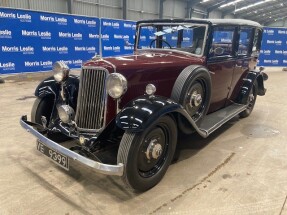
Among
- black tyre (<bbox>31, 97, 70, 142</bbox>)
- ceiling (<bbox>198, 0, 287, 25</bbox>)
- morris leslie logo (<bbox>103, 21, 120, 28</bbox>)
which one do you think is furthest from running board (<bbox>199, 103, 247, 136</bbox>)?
ceiling (<bbox>198, 0, 287, 25</bbox>)

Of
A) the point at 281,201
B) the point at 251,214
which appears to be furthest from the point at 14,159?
the point at 281,201

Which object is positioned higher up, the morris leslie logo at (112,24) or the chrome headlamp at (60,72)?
the morris leslie logo at (112,24)

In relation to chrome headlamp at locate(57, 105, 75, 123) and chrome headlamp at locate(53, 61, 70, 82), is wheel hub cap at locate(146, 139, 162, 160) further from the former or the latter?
chrome headlamp at locate(53, 61, 70, 82)

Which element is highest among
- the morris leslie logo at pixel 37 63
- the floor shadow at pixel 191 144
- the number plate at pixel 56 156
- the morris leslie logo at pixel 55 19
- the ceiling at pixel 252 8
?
the ceiling at pixel 252 8

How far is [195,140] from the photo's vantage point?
150 inches

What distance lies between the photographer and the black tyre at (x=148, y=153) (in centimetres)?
229

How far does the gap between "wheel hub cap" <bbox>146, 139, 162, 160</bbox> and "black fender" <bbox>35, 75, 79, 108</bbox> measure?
3.64 feet

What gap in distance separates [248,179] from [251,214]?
1.94ft

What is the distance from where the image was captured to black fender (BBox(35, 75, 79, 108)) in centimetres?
311

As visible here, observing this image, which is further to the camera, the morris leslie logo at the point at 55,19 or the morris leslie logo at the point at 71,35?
the morris leslie logo at the point at 71,35

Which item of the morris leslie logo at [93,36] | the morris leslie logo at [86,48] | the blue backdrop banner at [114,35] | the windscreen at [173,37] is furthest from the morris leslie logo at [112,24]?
the windscreen at [173,37]

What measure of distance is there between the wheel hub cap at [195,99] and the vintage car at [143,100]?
0.01 meters

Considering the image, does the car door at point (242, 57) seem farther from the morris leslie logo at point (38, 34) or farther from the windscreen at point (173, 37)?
the morris leslie logo at point (38, 34)

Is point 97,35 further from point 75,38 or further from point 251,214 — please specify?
point 251,214
